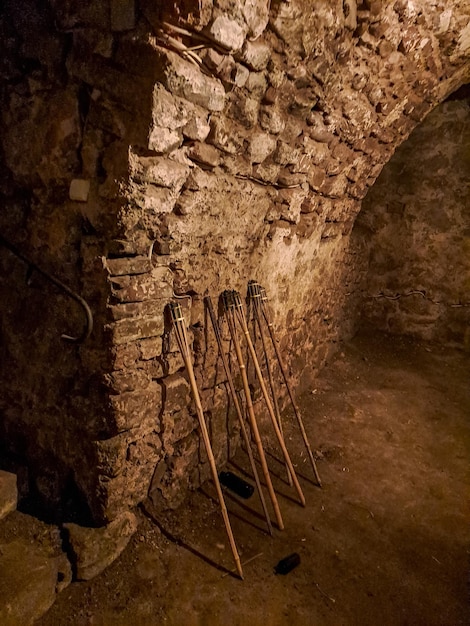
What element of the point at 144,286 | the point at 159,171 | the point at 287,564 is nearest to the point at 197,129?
the point at 159,171

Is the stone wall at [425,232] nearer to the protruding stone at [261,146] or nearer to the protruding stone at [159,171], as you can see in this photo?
the protruding stone at [261,146]

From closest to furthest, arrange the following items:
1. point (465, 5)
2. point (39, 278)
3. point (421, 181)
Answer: point (39, 278), point (465, 5), point (421, 181)

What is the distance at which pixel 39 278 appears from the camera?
177 centimetres

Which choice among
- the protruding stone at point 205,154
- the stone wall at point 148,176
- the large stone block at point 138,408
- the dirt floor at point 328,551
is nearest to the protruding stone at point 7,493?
the stone wall at point 148,176

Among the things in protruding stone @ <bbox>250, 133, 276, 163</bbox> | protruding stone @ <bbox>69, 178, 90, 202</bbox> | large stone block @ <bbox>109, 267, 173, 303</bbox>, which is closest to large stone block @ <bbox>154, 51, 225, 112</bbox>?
protruding stone @ <bbox>250, 133, 276, 163</bbox>

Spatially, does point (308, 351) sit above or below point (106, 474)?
above

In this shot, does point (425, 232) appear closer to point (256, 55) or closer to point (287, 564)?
point (256, 55)

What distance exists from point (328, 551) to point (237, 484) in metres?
0.58

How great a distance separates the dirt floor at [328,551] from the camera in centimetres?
165

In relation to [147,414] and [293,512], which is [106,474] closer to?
[147,414]

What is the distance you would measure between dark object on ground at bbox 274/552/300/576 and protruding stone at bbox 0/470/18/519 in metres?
1.31

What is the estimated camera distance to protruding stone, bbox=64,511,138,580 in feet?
5.61

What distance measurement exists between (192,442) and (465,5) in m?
2.83

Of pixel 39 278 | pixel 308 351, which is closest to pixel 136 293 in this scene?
pixel 39 278
